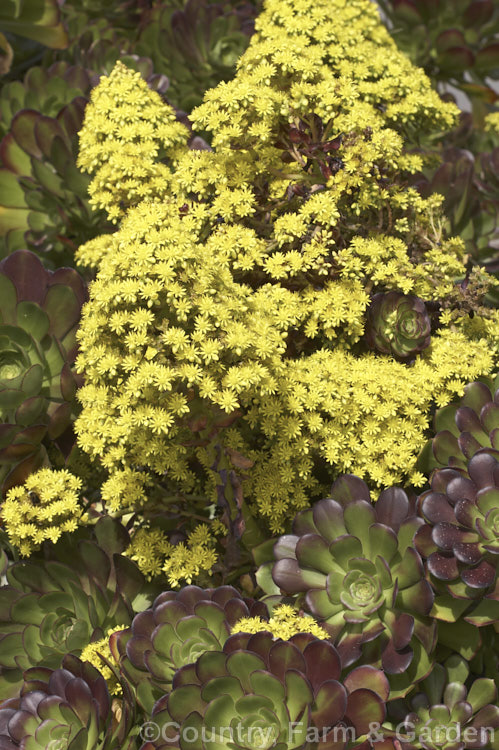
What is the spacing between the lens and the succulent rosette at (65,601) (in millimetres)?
1052

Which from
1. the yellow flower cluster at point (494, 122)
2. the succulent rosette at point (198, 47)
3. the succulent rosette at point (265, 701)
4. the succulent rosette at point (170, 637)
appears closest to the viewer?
the succulent rosette at point (265, 701)

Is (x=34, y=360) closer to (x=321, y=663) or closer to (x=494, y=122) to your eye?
(x=321, y=663)

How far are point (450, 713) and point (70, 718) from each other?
483 millimetres

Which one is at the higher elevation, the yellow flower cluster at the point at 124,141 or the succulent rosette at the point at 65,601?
the yellow flower cluster at the point at 124,141

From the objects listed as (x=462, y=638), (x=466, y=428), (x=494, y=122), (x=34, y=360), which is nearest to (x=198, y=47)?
(x=494, y=122)

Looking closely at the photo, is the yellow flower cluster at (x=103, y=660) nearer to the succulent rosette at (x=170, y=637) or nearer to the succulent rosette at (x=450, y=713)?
the succulent rosette at (x=170, y=637)

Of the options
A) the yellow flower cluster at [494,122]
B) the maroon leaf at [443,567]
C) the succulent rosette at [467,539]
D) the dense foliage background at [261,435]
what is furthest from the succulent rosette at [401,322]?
the yellow flower cluster at [494,122]

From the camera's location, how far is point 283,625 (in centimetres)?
90

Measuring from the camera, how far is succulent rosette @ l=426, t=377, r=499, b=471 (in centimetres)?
100

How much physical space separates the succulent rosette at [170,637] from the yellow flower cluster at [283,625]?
0.10ft

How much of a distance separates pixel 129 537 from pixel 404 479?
0.42m

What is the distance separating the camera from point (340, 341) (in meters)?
1.11

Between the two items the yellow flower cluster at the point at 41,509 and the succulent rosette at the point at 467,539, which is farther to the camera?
the yellow flower cluster at the point at 41,509

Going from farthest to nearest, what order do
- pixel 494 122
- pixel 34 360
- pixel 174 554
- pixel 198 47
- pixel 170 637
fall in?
pixel 198 47 → pixel 494 122 → pixel 34 360 → pixel 174 554 → pixel 170 637
